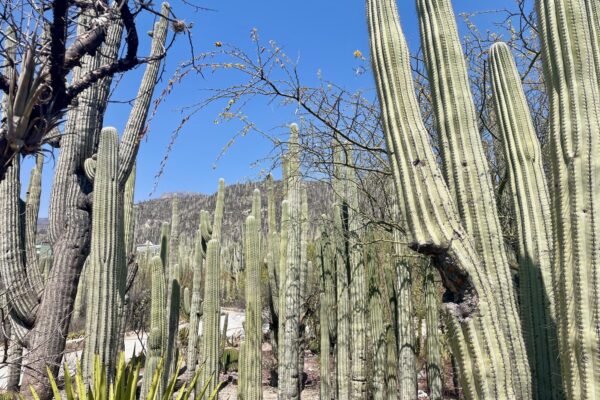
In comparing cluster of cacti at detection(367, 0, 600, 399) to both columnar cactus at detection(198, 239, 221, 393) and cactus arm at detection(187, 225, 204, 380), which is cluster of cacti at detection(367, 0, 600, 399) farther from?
cactus arm at detection(187, 225, 204, 380)

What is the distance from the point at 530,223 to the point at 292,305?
4.08 metres

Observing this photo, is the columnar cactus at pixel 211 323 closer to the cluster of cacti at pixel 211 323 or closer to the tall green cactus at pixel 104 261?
the cluster of cacti at pixel 211 323

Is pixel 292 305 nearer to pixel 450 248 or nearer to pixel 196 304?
pixel 196 304

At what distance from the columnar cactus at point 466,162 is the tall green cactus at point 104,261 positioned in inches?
111

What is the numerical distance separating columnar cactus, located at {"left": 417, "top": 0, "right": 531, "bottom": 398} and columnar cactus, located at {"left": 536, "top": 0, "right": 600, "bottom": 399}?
0.22m

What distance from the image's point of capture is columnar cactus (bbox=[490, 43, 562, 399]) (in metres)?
2.43

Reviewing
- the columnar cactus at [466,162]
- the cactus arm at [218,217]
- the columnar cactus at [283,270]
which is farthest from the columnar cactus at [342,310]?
the cactus arm at [218,217]

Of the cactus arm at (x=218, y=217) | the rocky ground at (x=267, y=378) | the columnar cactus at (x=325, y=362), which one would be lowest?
the rocky ground at (x=267, y=378)

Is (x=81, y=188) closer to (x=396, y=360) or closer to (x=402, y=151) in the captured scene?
(x=402, y=151)

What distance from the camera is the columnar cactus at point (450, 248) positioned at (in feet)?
6.92

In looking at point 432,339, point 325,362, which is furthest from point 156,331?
point 432,339

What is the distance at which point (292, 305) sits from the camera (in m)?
6.32

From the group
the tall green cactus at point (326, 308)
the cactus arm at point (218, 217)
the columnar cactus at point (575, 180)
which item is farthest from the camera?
the cactus arm at point (218, 217)

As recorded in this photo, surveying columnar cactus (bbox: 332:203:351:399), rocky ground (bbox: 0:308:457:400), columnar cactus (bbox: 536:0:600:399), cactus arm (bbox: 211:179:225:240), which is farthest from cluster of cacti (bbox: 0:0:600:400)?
cactus arm (bbox: 211:179:225:240)
